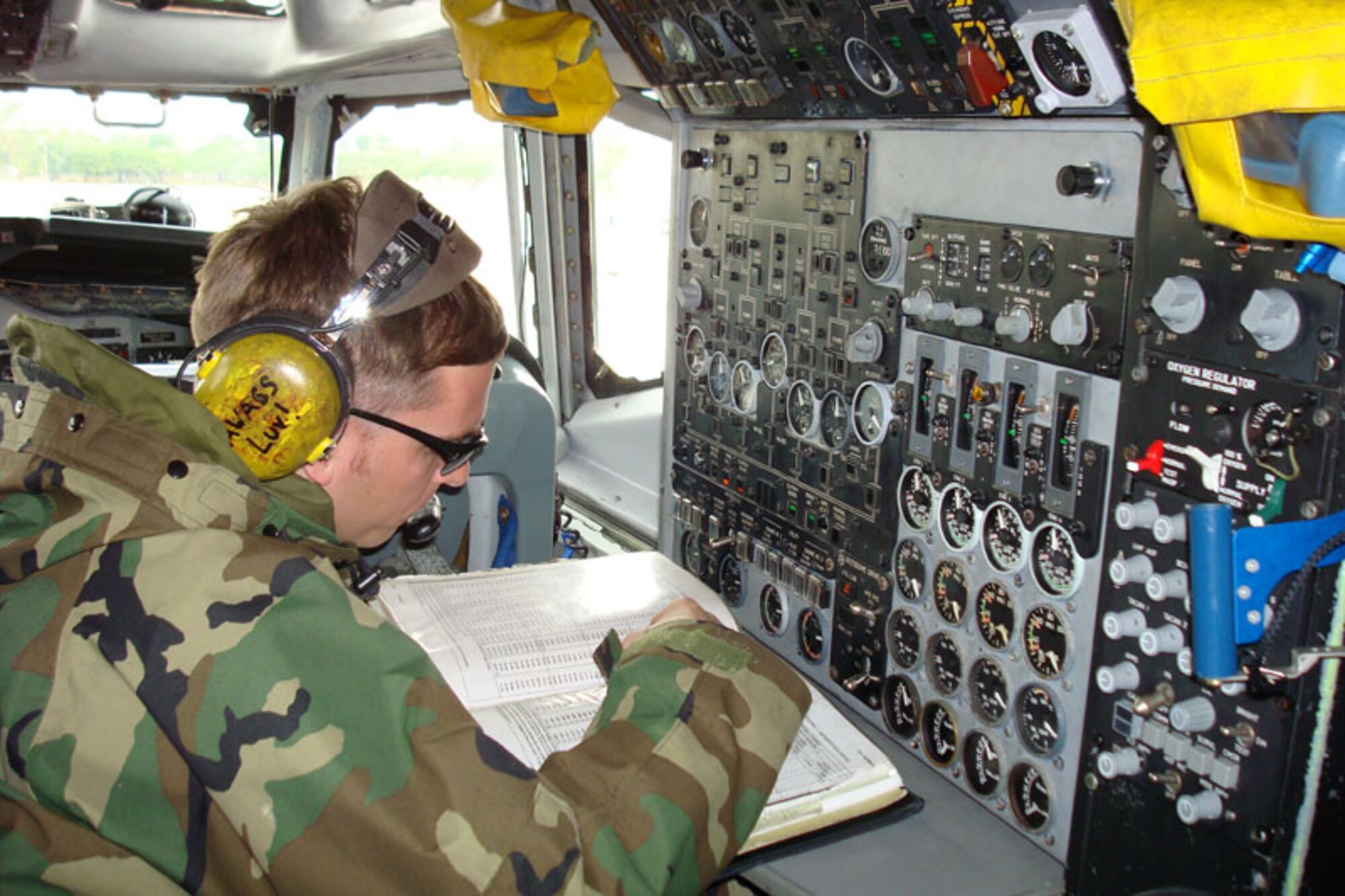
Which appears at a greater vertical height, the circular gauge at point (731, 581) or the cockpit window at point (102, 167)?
the cockpit window at point (102, 167)

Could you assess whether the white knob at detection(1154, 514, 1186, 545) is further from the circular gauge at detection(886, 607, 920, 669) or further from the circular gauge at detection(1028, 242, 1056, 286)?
the circular gauge at detection(886, 607, 920, 669)

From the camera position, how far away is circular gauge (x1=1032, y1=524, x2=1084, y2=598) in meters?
1.92

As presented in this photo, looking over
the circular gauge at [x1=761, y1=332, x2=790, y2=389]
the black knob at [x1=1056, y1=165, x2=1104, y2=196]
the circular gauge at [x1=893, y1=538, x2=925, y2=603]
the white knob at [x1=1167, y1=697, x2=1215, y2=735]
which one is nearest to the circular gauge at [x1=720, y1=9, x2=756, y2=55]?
the circular gauge at [x1=761, y1=332, x2=790, y2=389]

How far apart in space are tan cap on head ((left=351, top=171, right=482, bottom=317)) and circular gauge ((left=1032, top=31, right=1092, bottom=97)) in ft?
3.15

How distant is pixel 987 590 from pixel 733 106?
4.49 feet

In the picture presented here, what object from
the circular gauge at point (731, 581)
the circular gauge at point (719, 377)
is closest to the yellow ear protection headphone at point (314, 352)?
the circular gauge at point (719, 377)

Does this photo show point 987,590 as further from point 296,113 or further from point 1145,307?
point 296,113

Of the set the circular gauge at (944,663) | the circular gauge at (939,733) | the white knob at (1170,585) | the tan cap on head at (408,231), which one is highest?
the tan cap on head at (408,231)

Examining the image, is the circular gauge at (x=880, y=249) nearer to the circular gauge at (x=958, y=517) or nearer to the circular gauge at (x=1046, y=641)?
the circular gauge at (x=958, y=517)

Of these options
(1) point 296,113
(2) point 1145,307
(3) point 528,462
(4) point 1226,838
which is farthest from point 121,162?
(4) point 1226,838

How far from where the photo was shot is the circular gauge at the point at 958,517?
215 centimetres

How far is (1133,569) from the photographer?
69.0 inches

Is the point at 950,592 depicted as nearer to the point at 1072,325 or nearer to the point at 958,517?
the point at 958,517

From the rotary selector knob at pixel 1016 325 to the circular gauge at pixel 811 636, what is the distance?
95 centimetres
